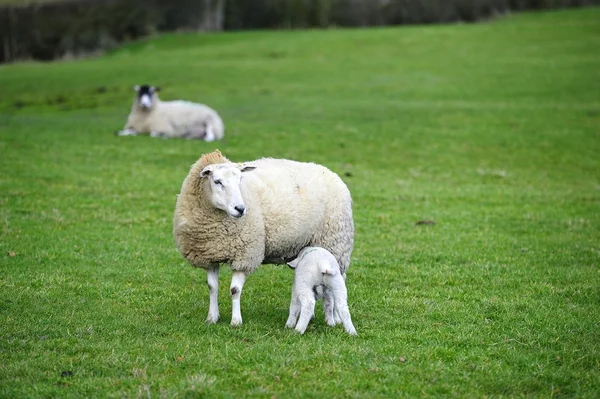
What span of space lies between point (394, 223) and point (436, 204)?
2052 mm

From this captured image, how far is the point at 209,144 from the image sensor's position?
20.9 m

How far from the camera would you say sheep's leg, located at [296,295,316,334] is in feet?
27.0

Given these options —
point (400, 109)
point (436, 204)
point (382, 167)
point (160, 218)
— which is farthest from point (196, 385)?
point (400, 109)

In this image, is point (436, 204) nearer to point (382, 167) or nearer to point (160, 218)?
point (382, 167)

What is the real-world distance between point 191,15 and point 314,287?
39.4m

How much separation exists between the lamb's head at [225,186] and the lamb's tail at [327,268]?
3.27 ft

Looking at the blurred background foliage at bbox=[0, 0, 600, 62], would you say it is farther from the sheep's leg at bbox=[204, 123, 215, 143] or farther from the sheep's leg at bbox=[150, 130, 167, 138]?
the sheep's leg at bbox=[204, 123, 215, 143]

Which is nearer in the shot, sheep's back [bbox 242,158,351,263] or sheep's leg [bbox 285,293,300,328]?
sheep's leg [bbox 285,293,300,328]

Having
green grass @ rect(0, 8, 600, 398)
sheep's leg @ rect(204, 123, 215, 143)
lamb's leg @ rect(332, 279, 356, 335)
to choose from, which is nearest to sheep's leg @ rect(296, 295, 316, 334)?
green grass @ rect(0, 8, 600, 398)

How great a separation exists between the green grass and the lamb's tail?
2.13ft

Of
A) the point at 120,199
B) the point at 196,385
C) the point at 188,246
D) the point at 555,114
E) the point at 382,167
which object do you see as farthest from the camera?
the point at 555,114

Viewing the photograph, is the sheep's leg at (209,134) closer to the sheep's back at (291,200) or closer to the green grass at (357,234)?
the green grass at (357,234)

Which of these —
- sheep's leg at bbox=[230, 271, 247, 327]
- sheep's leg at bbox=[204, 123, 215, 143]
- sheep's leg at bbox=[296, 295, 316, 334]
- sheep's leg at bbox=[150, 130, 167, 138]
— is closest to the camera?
sheep's leg at bbox=[296, 295, 316, 334]

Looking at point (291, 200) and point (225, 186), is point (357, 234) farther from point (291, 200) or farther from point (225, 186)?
point (225, 186)
